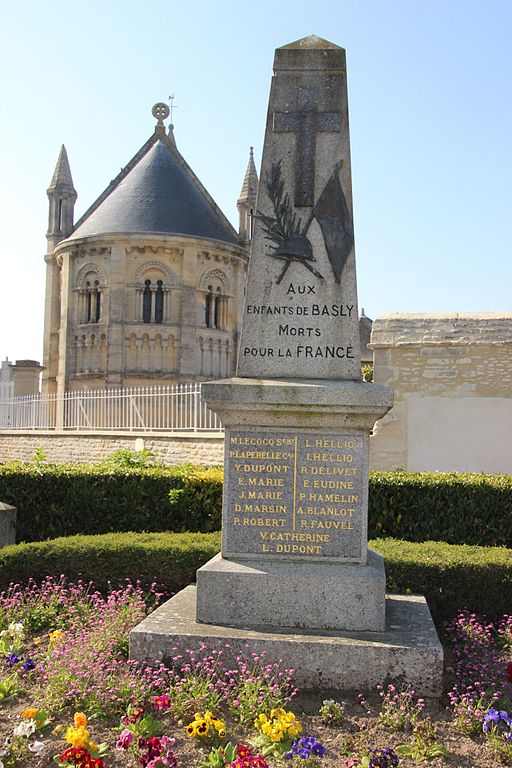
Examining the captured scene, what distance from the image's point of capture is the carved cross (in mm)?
5453

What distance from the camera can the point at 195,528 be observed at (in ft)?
29.8

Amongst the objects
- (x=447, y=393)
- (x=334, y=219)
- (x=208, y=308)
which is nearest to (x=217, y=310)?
(x=208, y=308)

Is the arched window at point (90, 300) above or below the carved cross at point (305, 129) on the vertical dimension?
above

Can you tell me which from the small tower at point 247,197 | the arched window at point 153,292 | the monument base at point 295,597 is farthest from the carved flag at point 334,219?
the small tower at point 247,197

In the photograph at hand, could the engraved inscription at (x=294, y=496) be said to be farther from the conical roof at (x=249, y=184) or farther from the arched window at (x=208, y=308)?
the conical roof at (x=249, y=184)

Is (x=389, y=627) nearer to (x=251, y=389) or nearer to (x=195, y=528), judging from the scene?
(x=251, y=389)

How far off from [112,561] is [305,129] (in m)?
3.82

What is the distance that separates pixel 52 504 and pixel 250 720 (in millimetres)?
5979

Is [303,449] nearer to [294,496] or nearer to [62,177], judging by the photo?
[294,496]

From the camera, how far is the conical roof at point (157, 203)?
122 ft

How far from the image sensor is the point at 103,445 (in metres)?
21.9

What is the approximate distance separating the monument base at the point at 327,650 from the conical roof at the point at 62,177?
39657 millimetres

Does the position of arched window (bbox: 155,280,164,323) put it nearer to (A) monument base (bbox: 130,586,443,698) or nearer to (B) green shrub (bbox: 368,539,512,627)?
(B) green shrub (bbox: 368,539,512,627)

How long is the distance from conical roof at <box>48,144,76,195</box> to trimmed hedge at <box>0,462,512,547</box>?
33905mm
